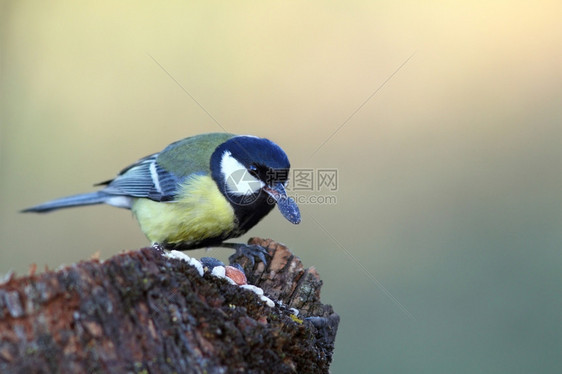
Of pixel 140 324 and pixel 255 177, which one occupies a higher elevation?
pixel 255 177

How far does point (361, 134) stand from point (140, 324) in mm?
4623

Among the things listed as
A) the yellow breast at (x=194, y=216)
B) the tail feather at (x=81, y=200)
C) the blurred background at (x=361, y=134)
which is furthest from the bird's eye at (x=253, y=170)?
the blurred background at (x=361, y=134)

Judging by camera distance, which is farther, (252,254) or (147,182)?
(147,182)

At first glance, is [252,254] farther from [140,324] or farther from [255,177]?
[140,324]

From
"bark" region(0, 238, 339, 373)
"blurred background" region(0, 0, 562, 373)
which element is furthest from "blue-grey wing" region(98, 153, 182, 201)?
"blurred background" region(0, 0, 562, 373)

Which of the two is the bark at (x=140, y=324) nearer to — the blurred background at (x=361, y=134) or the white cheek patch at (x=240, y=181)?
the white cheek patch at (x=240, y=181)

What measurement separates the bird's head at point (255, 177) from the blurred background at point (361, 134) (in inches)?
71.6

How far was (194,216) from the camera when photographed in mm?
2912

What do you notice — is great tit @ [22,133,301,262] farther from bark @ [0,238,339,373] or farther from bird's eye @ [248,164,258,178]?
bark @ [0,238,339,373]

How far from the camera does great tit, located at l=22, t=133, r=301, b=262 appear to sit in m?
2.85

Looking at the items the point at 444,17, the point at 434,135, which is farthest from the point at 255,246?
the point at 444,17

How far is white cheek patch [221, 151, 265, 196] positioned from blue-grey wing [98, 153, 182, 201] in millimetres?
296

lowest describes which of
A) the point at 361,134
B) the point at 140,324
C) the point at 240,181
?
the point at 140,324

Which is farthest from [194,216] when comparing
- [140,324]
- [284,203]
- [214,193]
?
[140,324]
